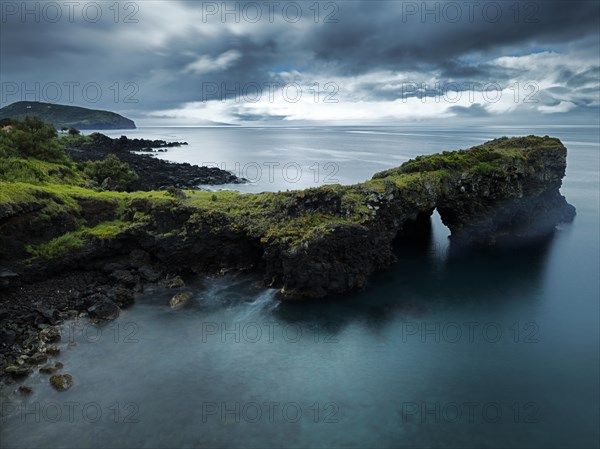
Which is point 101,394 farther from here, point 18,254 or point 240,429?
point 18,254

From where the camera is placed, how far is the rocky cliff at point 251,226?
38156 mm

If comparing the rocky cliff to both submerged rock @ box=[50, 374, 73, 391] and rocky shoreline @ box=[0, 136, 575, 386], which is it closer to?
rocky shoreline @ box=[0, 136, 575, 386]

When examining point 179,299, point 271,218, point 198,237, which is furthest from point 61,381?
point 271,218

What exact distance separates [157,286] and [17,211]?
44.7 feet

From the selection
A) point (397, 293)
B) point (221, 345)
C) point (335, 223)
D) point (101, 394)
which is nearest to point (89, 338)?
point (101, 394)

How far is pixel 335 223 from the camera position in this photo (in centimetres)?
3984

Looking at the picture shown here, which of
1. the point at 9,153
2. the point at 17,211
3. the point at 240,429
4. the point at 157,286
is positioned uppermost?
the point at 9,153

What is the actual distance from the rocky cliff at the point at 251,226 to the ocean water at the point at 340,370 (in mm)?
2781

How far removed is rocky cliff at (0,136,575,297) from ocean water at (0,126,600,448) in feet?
9.12

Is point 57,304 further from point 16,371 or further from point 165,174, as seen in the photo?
point 165,174

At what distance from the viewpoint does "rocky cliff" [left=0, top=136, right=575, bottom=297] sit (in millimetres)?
38156

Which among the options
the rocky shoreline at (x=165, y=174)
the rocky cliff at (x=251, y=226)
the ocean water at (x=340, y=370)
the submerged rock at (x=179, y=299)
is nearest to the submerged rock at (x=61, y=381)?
the ocean water at (x=340, y=370)

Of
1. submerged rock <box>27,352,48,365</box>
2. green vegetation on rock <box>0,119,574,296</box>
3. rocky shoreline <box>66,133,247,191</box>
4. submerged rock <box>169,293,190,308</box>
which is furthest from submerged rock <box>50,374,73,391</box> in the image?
rocky shoreline <box>66,133,247,191</box>

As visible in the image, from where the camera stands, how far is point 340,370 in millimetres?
29562
